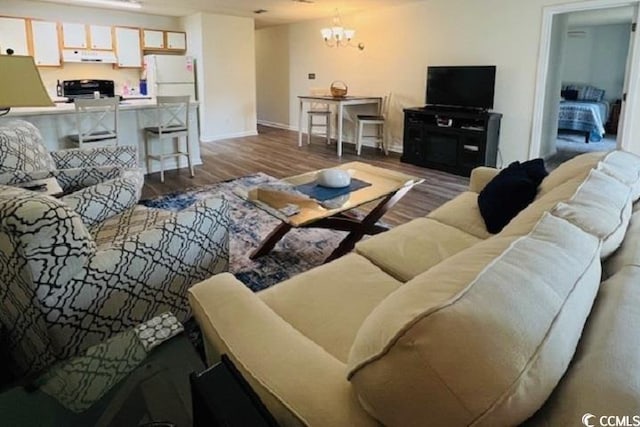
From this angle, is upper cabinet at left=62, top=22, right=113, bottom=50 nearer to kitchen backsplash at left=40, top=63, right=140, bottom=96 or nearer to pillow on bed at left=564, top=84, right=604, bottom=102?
kitchen backsplash at left=40, top=63, right=140, bottom=96

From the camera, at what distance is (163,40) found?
7.79 metres

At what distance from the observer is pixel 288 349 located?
1.01 metres

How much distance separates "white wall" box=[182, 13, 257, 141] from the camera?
752 cm

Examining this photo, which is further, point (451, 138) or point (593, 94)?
point (593, 94)

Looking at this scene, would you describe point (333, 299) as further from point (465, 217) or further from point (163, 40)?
point (163, 40)

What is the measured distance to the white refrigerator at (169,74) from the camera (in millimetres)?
7191

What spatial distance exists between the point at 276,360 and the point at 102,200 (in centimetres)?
180

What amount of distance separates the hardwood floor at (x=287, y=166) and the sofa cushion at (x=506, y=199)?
5.33 feet

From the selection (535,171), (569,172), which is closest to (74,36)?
(535,171)

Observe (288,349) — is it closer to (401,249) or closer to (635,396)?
(635,396)

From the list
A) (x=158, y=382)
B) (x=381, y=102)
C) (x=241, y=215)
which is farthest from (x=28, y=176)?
(x=381, y=102)

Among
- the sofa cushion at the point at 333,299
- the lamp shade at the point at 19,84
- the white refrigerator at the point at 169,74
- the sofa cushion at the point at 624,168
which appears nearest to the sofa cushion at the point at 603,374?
the sofa cushion at the point at 333,299

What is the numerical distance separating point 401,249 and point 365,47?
Result: 239 inches

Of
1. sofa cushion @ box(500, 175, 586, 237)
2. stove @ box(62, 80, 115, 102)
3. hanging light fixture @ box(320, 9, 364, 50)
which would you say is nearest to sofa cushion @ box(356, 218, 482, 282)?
sofa cushion @ box(500, 175, 586, 237)
